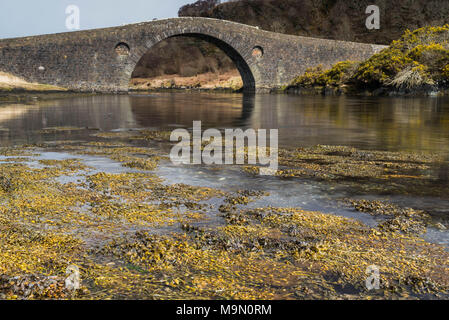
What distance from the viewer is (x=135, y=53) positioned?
3522cm

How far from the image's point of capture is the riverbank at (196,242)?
228 centimetres

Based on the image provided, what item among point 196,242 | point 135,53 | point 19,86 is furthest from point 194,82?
point 196,242

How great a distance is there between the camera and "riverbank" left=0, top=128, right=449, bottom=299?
2.28 meters

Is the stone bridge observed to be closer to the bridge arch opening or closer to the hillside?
the bridge arch opening

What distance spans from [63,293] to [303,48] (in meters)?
42.9

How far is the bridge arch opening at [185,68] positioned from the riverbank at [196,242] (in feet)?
155

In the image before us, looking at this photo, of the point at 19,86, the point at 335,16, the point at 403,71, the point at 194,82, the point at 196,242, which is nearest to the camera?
the point at 196,242

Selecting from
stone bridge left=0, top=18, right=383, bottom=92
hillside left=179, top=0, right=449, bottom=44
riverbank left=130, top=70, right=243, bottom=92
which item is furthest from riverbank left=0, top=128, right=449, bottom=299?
hillside left=179, top=0, right=449, bottom=44

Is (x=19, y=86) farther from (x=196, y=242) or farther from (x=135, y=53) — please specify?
(x=196, y=242)

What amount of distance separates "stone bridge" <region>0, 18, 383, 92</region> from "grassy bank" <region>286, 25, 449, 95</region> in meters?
6.56

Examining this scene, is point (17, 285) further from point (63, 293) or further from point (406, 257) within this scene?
point (406, 257)

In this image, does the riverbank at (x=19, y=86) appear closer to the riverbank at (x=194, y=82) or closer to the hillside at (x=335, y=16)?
the riverbank at (x=194, y=82)

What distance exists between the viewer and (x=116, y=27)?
33750 mm

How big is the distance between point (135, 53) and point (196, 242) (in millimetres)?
34445
